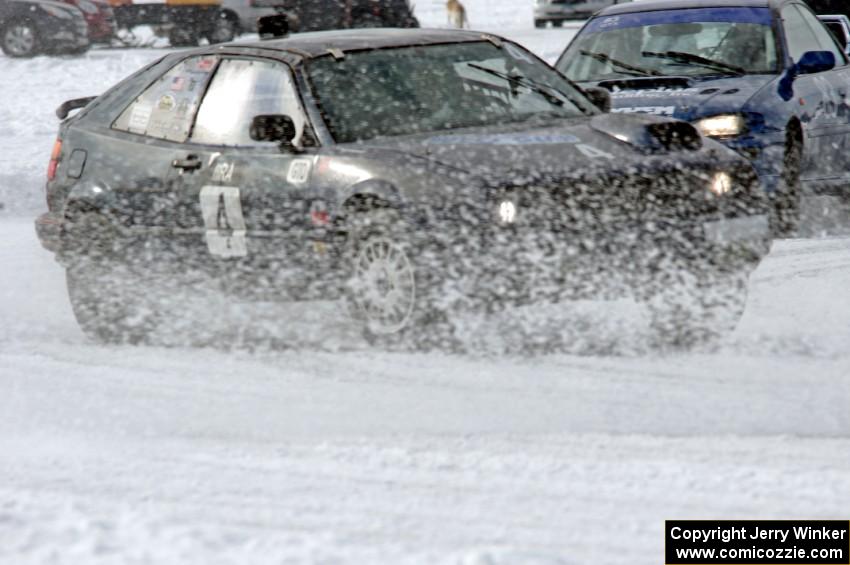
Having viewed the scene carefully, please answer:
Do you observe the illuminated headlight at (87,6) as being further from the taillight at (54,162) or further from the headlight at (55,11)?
the taillight at (54,162)

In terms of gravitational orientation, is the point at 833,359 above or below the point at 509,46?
below

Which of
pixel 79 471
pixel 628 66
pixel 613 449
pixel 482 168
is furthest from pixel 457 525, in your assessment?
pixel 628 66

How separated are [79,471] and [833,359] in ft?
9.75

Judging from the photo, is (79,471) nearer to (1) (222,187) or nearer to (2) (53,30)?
(1) (222,187)

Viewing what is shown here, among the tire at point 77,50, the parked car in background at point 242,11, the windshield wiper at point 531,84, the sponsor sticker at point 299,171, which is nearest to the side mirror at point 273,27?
the windshield wiper at point 531,84

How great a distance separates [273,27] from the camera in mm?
7492

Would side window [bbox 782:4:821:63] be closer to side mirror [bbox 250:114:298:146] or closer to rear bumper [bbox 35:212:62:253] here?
side mirror [bbox 250:114:298:146]

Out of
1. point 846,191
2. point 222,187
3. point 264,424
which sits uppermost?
point 222,187

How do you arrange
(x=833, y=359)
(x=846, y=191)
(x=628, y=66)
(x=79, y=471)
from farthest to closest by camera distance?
(x=846, y=191) < (x=628, y=66) < (x=833, y=359) < (x=79, y=471)

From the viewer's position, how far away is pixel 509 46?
7.43 metres

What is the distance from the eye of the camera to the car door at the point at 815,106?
30.4ft

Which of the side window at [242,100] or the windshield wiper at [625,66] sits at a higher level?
the side window at [242,100]

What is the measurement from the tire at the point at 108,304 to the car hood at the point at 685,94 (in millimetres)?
3122

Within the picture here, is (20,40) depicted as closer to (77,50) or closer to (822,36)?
(77,50)
